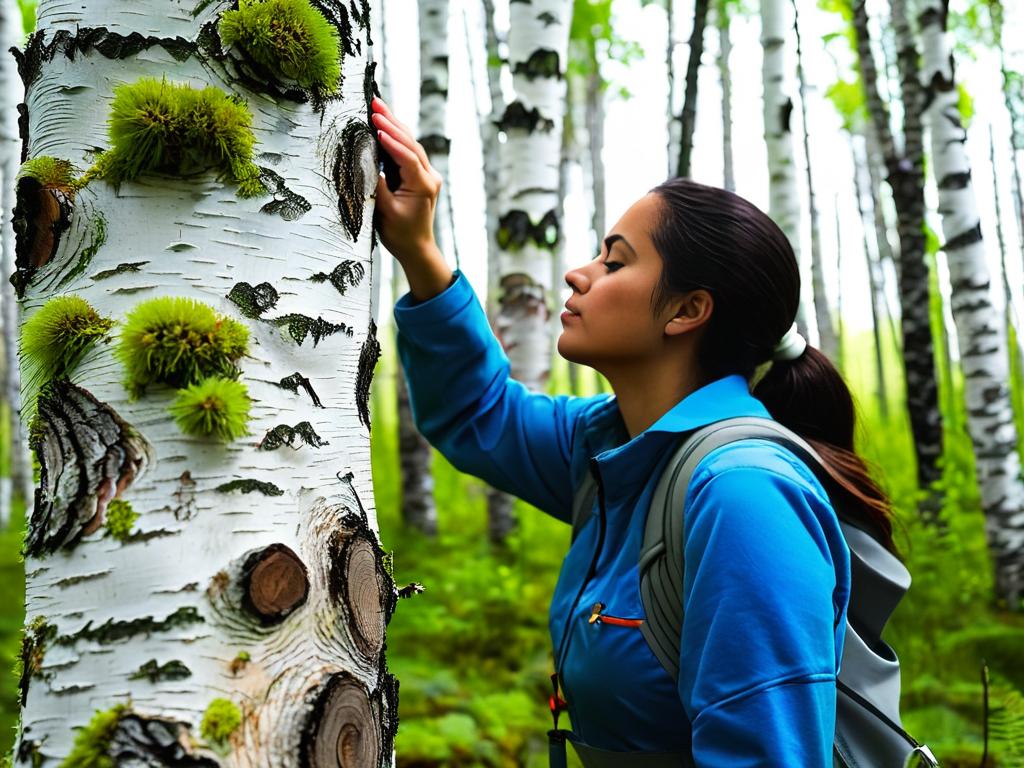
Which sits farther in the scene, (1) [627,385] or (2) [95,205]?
(1) [627,385]

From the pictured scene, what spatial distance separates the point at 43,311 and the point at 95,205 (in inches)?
6.4

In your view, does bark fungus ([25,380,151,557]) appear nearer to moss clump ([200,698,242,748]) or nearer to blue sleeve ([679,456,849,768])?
moss clump ([200,698,242,748])

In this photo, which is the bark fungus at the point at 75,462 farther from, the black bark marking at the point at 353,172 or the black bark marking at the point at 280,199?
the black bark marking at the point at 353,172

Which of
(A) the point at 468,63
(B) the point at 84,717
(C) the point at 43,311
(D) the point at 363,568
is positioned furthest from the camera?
(A) the point at 468,63

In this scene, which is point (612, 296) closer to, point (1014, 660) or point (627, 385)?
point (627, 385)

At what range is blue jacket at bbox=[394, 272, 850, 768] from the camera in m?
1.26

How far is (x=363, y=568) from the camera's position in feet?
3.59

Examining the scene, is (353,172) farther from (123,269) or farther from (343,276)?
(123,269)

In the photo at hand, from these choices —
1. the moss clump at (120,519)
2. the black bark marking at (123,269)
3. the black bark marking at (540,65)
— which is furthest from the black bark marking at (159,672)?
the black bark marking at (540,65)

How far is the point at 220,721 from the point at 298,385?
1.44 feet

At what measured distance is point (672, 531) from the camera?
1490mm


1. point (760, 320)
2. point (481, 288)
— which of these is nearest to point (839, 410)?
point (760, 320)

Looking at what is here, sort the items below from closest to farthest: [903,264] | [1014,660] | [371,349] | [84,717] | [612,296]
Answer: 1. [84,717]
2. [371,349]
3. [612,296]
4. [1014,660]
5. [903,264]

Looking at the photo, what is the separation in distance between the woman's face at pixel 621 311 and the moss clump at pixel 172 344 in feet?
3.26
